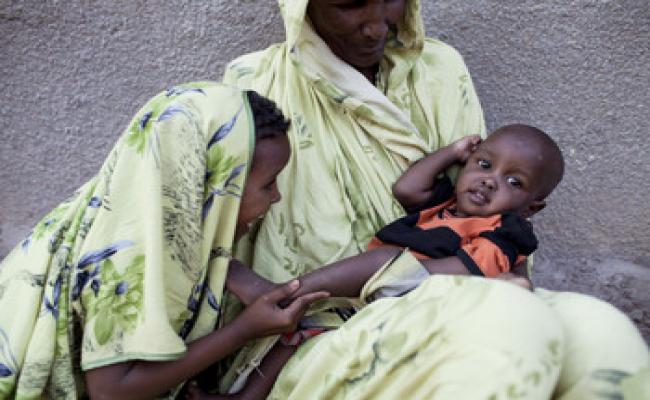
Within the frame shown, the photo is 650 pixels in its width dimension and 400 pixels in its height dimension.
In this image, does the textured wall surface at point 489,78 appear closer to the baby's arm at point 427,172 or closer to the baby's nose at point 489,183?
the baby's arm at point 427,172

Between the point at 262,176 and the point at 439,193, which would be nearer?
the point at 262,176

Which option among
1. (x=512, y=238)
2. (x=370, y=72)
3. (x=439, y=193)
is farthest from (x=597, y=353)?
(x=370, y=72)

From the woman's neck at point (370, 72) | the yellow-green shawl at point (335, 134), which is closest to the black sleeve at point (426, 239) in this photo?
the yellow-green shawl at point (335, 134)

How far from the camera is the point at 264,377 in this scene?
5.73 ft

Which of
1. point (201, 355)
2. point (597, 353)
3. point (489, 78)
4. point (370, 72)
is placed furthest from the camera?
point (489, 78)

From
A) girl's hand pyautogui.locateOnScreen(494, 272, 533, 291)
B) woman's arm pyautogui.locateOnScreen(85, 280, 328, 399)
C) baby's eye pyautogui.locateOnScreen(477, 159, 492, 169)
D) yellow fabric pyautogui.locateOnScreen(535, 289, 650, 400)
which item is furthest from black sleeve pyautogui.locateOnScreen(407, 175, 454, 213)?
yellow fabric pyautogui.locateOnScreen(535, 289, 650, 400)

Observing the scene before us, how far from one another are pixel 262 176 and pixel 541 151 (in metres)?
0.70

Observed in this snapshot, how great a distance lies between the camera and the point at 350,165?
1965 mm

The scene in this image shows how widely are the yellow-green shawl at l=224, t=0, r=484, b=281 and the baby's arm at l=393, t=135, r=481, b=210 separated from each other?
0.10 feet

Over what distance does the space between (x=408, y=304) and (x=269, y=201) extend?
0.41 meters

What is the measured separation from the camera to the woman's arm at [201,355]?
1.51 meters

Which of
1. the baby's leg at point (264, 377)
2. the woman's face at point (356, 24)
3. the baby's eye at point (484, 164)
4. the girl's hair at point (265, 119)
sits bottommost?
the baby's leg at point (264, 377)

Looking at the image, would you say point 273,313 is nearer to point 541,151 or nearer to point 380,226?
point 380,226

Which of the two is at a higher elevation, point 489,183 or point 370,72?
point 370,72
